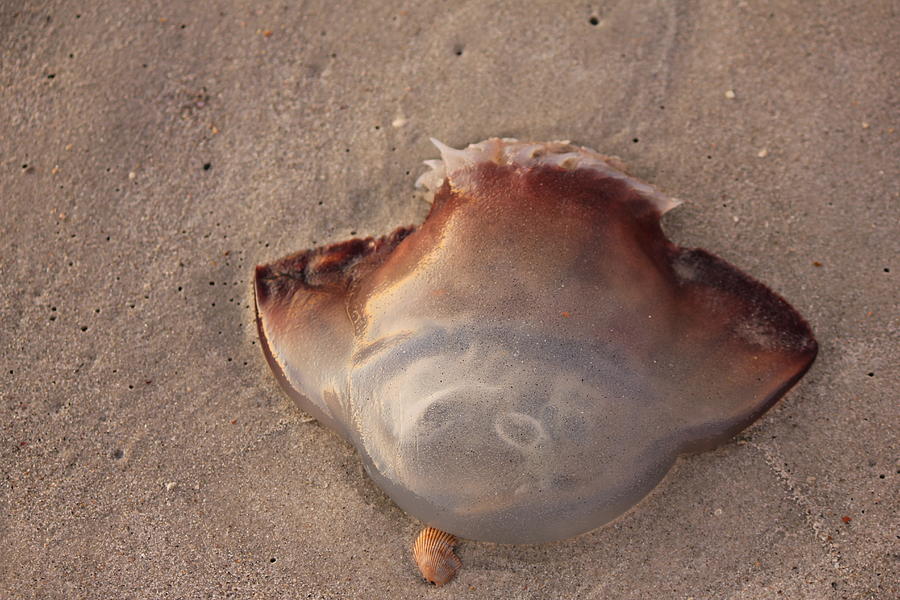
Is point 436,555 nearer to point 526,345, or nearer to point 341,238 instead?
point 526,345

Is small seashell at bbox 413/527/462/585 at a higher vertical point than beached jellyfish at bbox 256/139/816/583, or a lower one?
lower

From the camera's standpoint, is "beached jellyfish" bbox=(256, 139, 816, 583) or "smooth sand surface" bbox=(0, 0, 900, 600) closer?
"beached jellyfish" bbox=(256, 139, 816, 583)

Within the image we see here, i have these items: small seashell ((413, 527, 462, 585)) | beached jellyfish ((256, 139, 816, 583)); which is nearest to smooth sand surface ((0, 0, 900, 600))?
small seashell ((413, 527, 462, 585))

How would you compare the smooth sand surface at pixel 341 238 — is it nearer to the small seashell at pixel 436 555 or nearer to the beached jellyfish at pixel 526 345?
the small seashell at pixel 436 555

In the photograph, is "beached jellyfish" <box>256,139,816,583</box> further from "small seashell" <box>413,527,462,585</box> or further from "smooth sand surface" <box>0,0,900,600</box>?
"smooth sand surface" <box>0,0,900,600</box>

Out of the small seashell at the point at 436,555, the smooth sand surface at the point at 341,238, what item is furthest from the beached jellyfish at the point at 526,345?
the smooth sand surface at the point at 341,238
